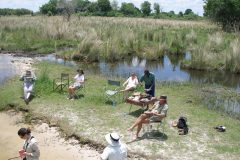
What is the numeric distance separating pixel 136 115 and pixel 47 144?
9.86 feet

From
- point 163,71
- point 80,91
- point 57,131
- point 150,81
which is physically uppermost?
point 150,81

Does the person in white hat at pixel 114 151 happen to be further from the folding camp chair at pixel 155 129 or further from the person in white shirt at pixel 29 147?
the folding camp chair at pixel 155 129

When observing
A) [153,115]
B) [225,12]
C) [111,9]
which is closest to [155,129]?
[153,115]

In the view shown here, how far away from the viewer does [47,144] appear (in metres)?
9.61

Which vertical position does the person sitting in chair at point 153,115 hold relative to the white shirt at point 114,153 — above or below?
below

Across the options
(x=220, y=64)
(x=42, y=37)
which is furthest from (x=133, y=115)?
(x=42, y=37)

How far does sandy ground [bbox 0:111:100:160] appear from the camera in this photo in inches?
352

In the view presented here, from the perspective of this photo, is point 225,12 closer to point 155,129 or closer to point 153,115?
point 155,129

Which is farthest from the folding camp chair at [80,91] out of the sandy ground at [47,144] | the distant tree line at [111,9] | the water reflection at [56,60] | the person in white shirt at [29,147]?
A: the distant tree line at [111,9]

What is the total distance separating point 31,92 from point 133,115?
3.98 meters

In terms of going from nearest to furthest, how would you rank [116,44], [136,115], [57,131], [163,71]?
1. [57,131]
2. [136,115]
3. [163,71]
4. [116,44]

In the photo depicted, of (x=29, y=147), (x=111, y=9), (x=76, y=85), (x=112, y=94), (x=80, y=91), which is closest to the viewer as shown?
(x=29, y=147)

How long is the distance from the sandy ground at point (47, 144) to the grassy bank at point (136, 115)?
1.35 feet

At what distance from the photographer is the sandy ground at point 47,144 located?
29.4ft
